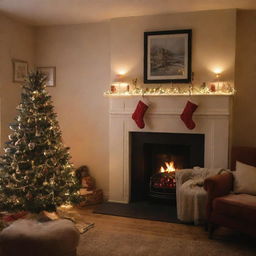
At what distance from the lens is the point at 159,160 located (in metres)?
5.29

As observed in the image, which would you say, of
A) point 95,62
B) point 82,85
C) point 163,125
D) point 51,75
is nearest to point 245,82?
point 163,125

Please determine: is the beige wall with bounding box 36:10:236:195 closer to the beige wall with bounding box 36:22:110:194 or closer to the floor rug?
the beige wall with bounding box 36:22:110:194

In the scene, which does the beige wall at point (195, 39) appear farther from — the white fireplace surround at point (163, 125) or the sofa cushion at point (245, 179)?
the sofa cushion at point (245, 179)

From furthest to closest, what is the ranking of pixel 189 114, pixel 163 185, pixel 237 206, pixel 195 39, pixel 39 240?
pixel 163 185 < pixel 195 39 < pixel 189 114 < pixel 237 206 < pixel 39 240

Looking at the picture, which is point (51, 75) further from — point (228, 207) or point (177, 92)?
point (228, 207)

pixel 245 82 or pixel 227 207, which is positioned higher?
pixel 245 82

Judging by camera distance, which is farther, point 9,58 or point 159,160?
point 159,160

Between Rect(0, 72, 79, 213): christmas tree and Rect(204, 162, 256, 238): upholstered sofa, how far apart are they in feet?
5.99

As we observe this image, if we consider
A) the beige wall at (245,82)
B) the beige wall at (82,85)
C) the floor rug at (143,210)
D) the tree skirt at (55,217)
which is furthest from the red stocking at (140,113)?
the tree skirt at (55,217)

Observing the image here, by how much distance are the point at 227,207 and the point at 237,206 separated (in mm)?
110

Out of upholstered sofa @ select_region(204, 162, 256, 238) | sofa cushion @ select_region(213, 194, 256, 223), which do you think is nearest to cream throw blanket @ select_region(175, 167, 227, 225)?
upholstered sofa @ select_region(204, 162, 256, 238)

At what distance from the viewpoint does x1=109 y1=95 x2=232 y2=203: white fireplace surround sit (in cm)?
461

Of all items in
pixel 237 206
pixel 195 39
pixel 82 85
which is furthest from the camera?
pixel 82 85

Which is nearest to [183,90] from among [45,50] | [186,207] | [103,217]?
[186,207]
